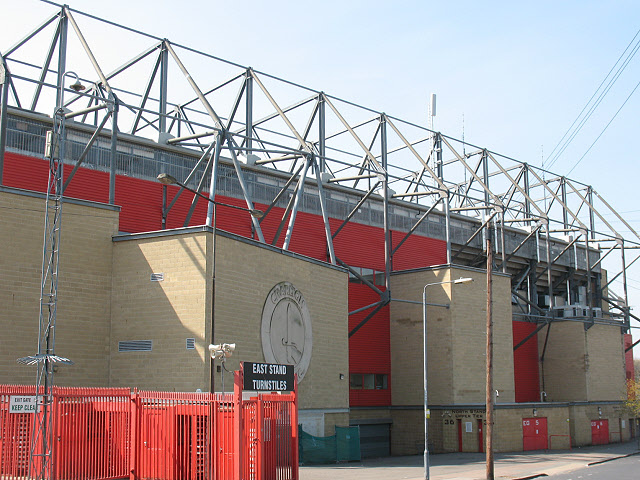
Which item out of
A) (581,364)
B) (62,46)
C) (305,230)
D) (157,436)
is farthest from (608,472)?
(62,46)

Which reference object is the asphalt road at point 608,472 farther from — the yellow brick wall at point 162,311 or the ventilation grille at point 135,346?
the ventilation grille at point 135,346

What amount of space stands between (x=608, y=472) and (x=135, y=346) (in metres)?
20.1

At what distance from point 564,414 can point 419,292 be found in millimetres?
13061

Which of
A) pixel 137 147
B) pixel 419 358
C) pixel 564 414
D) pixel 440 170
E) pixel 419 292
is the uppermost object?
pixel 440 170

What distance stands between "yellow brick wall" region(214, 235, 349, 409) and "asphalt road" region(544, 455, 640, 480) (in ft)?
34.4

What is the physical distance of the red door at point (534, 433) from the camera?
44.0 m

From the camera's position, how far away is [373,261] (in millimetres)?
48562

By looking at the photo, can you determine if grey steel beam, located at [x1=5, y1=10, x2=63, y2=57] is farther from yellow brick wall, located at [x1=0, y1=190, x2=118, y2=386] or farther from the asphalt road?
the asphalt road

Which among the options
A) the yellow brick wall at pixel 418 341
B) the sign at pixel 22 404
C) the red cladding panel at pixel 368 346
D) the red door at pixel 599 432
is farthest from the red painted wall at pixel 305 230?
the red door at pixel 599 432

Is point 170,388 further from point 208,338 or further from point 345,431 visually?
point 345,431

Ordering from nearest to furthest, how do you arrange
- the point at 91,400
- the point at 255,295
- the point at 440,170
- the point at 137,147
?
the point at 91,400
the point at 255,295
the point at 137,147
the point at 440,170

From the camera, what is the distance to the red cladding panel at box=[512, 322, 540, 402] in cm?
5431

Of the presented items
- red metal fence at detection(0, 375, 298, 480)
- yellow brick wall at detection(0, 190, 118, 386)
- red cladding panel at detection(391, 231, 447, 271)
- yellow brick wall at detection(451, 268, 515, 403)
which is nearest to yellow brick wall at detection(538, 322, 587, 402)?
red cladding panel at detection(391, 231, 447, 271)

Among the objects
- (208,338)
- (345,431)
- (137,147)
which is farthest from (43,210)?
(345,431)
